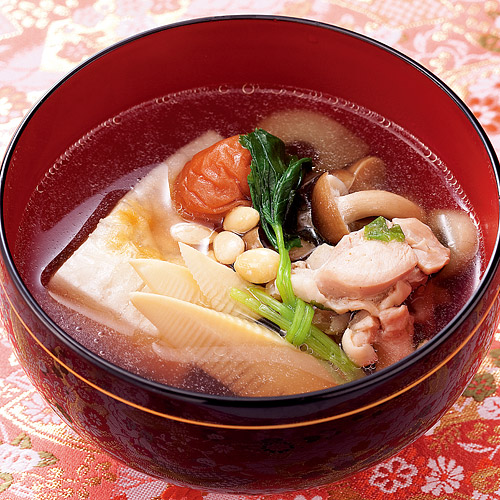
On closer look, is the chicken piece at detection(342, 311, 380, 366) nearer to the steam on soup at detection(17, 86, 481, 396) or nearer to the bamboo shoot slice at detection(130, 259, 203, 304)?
the steam on soup at detection(17, 86, 481, 396)

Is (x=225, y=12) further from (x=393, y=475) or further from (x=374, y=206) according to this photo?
(x=393, y=475)

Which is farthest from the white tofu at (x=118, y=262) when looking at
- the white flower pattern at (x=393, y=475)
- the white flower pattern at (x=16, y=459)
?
the white flower pattern at (x=393, y=475)

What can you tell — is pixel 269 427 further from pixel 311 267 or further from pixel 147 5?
pixel 147 5

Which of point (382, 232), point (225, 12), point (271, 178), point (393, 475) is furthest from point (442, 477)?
point (225, 12)

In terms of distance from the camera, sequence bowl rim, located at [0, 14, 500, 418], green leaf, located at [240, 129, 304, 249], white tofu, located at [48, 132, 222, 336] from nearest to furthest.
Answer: bowl rim, located at [0, 14, 500, 418]
white tofu, located at [48, 132, 222, 336]
green leaf, located at [240, 129, 304, 249]

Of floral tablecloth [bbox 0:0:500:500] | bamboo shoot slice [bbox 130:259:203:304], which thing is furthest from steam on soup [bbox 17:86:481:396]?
floral tablecloth [bbox 0:0:500:500]

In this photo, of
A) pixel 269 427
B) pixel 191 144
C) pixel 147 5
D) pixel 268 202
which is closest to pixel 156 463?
pixel 269 427

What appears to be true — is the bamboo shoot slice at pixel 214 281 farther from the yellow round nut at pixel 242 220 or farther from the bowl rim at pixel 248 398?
the bowl rim at pixel 248 398
